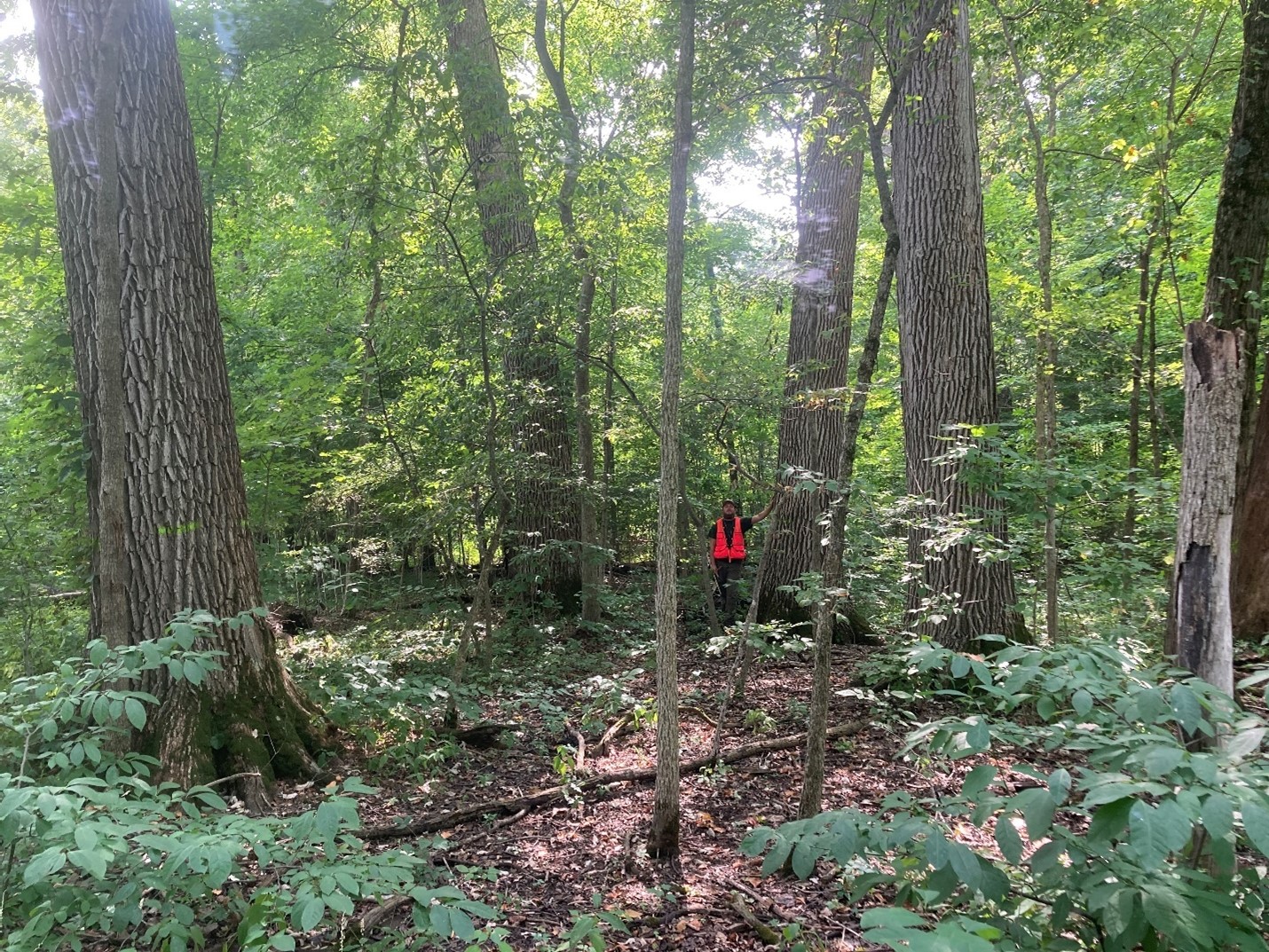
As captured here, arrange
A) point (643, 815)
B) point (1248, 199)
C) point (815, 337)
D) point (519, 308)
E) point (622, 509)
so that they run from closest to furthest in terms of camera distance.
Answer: point (643, 815)
point (1248, 199)
point (519, 308)
point (815, 337)
point (622, 509)

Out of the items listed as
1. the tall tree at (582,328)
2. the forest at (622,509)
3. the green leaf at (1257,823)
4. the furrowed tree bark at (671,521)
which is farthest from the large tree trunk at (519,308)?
the green leaf at (1257,823)

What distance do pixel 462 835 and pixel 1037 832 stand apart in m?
3.09

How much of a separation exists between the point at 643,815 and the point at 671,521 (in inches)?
67.9

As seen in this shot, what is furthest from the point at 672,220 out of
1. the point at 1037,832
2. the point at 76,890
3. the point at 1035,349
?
the point at 1035,349

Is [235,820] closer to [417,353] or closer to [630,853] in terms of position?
[630,853]

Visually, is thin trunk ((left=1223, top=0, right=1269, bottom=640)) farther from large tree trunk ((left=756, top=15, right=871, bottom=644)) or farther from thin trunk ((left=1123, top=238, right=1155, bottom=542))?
large tree trunk ((left=756, top=15, right=871, bottom=644))

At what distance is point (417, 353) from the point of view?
7031 mm

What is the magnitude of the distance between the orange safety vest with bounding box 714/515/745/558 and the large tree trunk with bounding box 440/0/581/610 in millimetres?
1862

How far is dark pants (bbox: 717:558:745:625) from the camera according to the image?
321 inches

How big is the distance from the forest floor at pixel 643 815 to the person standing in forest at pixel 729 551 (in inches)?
91.2

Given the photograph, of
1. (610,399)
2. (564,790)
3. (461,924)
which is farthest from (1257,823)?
(610,399)

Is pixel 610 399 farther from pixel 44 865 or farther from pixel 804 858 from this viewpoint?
pixel 44 865

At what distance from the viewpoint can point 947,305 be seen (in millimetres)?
5375

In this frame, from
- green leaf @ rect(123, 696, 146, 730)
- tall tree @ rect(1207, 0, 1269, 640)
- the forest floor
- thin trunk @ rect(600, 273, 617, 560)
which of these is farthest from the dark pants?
green leaf @ rect(123, 696, 146, 730)
